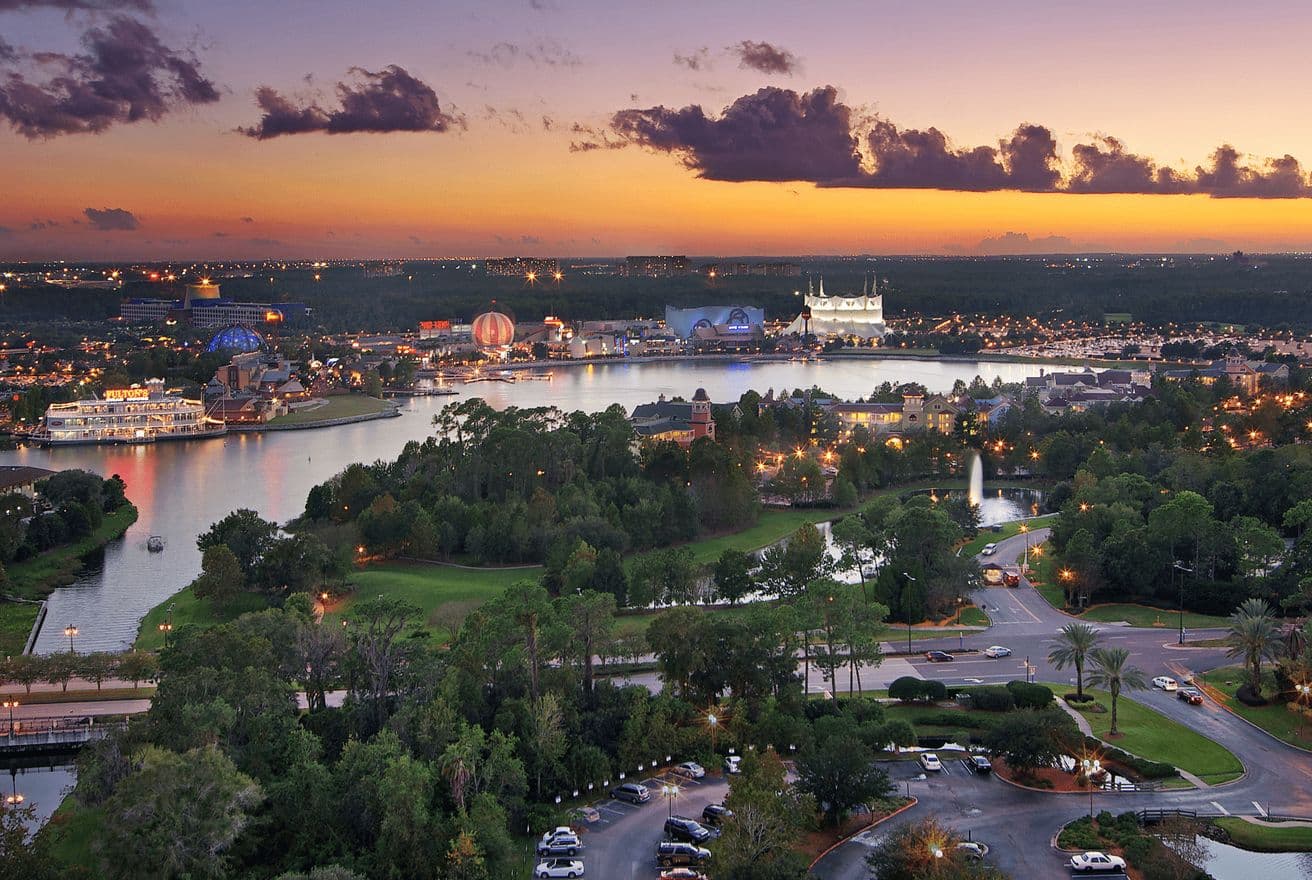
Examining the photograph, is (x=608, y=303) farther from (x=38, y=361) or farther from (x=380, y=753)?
(x=380, y=753)

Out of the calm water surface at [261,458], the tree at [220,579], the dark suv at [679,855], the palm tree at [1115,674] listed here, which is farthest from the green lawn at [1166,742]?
the calm water surface at [261,458]

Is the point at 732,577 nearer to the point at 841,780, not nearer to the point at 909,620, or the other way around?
the point at 909,620

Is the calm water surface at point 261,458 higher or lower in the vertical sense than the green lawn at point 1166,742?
lower

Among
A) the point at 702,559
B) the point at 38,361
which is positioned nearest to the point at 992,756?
the point at 702,559

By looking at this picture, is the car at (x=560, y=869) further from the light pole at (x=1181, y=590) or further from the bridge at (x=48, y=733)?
the light pole at (x=1181, y=590)

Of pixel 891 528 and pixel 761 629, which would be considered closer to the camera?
pixel 761 629
